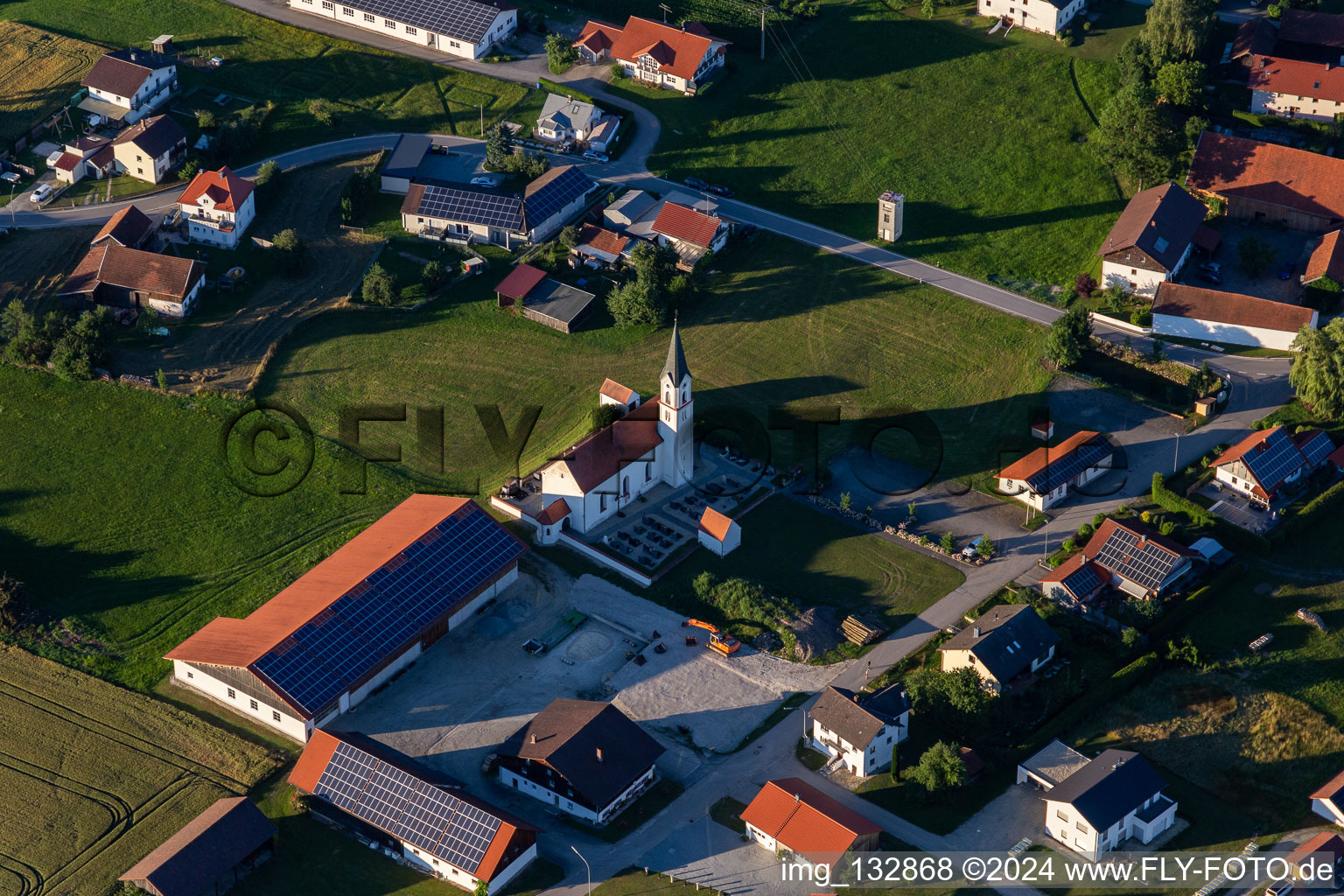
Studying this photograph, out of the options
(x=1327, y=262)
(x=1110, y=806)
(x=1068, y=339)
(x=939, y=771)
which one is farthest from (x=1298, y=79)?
(x=939, y=771)

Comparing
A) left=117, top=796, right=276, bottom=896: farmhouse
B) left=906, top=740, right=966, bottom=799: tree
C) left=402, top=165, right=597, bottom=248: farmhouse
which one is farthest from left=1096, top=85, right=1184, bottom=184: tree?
left=117, top=796, right=276, bottom=896: farmhouse

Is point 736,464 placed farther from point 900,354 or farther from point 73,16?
point 73,16

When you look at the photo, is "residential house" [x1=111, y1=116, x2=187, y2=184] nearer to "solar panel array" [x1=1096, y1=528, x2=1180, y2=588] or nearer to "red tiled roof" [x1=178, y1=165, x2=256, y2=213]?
"red tiled roof" [x1=178, y1=165, x2=256, y2=213]

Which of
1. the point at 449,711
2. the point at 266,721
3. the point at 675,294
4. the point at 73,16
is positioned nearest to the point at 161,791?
the point at 266,721

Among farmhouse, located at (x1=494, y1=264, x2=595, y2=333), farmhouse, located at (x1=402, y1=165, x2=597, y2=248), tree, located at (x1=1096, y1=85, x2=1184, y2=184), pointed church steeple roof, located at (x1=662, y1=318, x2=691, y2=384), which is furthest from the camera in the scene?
tree, located at (x1=1096, y1=85, x2=1184, y2=184)

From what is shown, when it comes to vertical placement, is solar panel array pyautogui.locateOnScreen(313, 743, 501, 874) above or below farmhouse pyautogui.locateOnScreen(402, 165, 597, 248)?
below

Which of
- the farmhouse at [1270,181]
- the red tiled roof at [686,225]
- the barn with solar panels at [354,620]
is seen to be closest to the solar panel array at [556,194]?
the red tiled roof at [686,225]

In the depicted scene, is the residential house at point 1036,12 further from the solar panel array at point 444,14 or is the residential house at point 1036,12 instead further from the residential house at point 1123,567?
the residential house at point 1123,567
